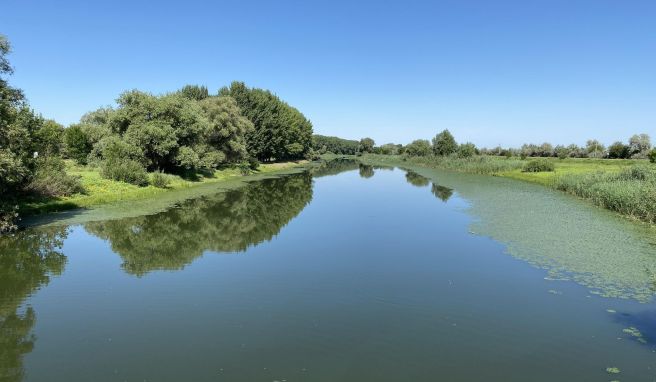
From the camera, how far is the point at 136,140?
4103 centimetres

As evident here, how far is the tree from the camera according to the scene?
10071 centimetres

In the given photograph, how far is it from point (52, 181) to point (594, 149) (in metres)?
108

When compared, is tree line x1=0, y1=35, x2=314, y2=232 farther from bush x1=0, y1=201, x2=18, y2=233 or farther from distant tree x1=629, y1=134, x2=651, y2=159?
distant tree x1=629, y1=134, x2=651, y2=159

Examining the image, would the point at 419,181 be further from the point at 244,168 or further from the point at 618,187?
the point at 618,187

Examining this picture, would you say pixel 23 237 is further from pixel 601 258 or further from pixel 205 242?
pixel 601 258

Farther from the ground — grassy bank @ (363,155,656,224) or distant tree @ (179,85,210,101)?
distant tree @ (179,85,210,101)

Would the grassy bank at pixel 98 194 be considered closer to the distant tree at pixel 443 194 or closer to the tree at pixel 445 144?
the distant tree at pixel 443 194

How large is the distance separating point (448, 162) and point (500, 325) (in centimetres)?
8268

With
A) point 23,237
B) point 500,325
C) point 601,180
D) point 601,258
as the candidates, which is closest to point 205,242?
point 23,237

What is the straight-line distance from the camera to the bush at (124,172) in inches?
1414

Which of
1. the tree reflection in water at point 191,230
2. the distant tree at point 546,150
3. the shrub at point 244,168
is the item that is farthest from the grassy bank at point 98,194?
the distant tree at point 546,150

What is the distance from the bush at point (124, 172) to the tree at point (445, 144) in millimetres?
78345

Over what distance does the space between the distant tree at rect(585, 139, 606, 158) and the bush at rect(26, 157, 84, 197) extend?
327ft

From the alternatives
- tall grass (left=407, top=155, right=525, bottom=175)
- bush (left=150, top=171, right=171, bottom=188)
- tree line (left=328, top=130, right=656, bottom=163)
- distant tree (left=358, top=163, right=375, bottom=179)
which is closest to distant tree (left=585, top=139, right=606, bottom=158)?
tree line (left=328, top=130, right=656, bottom=163)
